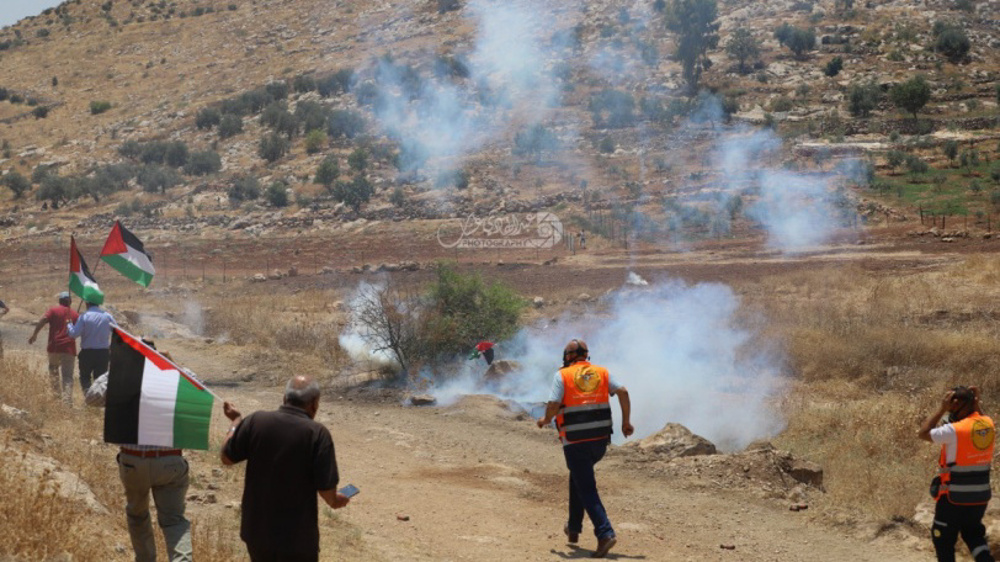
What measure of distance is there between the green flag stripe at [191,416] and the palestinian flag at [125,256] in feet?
27.1

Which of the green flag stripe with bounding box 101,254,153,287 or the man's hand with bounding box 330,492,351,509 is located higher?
the man's hand with bounding box 330,492,351,509

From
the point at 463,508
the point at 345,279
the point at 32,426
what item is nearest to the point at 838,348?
the point at 463,508

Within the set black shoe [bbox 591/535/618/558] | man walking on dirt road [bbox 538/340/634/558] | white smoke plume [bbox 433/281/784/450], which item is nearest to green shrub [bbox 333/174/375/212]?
white smoke plume [bbox 433/281/784/450]

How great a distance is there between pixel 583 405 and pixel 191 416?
113 inches

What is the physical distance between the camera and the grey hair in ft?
16.4

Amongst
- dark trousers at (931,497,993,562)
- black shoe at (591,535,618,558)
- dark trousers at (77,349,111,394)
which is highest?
dark trousers at (77,349,111,394)

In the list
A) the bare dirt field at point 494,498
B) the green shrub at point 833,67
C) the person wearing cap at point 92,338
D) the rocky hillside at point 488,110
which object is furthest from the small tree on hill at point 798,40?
the person wearing cap at point 92,338

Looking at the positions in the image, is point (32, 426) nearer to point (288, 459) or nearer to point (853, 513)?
point (288, 459)

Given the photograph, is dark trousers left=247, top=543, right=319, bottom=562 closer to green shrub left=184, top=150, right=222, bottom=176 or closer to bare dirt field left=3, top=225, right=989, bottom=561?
bare dirt field left=3, top=225, right=989, bottom=561

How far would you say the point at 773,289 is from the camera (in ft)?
77.3

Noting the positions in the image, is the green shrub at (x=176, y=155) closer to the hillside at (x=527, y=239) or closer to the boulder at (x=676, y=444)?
the hillside at (x=527, y=239)

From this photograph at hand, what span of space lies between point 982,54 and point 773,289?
39546 mm

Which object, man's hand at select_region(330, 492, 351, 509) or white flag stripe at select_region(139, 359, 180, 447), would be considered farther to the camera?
white flag stripe at select_region(139, 359, 180, 447)

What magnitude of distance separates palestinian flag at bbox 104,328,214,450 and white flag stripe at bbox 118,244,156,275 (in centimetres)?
822
